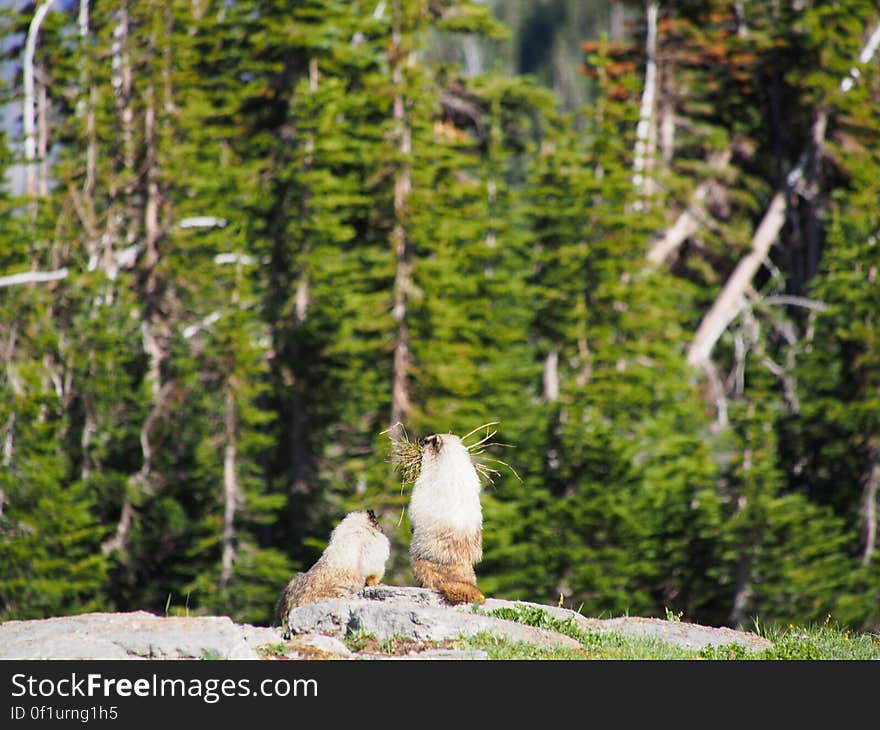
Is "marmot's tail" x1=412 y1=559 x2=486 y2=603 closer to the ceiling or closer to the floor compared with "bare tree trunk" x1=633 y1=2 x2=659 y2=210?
closer to the floor

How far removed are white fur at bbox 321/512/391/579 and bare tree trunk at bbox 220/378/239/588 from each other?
18.3 m

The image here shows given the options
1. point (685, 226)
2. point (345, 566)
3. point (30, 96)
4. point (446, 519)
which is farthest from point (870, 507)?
point (446, 519)

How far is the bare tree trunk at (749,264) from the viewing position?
36719 mm

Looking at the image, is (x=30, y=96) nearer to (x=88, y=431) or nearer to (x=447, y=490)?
(x=88, y=431)

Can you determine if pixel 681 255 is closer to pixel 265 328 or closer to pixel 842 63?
pixel 842 63

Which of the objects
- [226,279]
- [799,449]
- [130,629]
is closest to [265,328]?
[226,279]

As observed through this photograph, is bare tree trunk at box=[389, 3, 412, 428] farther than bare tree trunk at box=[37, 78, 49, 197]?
No

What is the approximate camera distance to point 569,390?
31453mm

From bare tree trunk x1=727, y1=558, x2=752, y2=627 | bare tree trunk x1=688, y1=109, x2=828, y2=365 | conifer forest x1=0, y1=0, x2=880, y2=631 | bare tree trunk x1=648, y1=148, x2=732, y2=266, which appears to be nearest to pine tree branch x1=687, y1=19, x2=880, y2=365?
bare tree trunk x1=688, y1=109, x2=828, y2=365

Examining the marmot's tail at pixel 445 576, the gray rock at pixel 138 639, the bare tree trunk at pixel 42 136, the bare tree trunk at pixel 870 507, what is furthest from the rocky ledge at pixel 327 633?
the bare tree trunk at pixel 42 136

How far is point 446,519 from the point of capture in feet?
33.8

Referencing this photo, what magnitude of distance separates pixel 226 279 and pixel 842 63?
17.6m

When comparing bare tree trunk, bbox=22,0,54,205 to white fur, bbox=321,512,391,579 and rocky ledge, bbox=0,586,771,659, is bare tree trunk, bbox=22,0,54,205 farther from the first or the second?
rocky ledge, bbox=0,586,771,659

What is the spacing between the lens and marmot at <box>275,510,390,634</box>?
10945 millimetres
